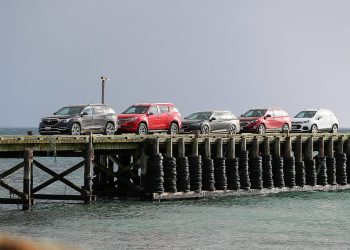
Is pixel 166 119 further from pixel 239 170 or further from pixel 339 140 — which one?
pixel 339 140

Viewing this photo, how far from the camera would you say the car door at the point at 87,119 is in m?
33.0

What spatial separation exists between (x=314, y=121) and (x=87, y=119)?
18451 mm

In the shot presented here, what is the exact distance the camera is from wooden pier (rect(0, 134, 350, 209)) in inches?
1200

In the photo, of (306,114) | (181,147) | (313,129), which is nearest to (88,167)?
(181,147)

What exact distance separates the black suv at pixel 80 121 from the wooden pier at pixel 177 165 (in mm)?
964

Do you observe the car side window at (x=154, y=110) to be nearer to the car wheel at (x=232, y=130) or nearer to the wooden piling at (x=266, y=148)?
the car wheel at (x=232, y=130)

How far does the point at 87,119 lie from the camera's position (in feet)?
109

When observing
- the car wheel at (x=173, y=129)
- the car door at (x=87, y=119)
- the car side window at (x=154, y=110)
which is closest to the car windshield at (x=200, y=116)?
the car wheel at (x=173, y=129)

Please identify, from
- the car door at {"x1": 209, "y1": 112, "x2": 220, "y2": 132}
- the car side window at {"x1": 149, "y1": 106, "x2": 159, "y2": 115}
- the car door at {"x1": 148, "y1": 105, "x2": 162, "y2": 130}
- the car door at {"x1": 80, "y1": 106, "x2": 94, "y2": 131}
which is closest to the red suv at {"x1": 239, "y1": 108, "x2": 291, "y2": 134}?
the car door at {"x1": 209, "y1": 112, "x2": 220, "y2": 132}

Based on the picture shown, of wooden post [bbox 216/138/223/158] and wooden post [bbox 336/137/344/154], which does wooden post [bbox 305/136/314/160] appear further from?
wooden post [bbox 216/138/223/158]

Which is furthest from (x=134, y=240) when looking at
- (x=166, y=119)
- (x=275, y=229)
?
(x=166, y=119)

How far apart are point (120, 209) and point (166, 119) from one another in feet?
22.8

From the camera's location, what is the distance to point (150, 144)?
3394 cm

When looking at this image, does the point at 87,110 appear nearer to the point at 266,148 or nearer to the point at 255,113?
the point at 266,148
